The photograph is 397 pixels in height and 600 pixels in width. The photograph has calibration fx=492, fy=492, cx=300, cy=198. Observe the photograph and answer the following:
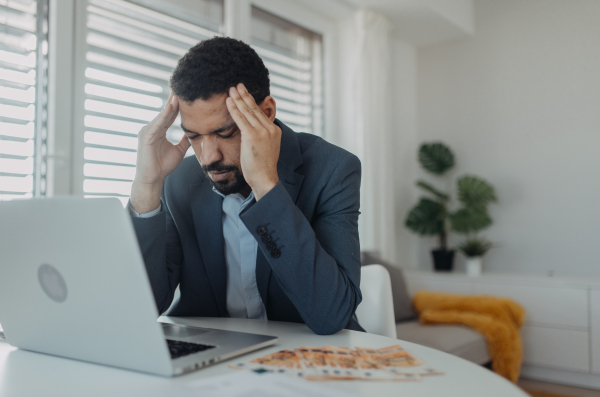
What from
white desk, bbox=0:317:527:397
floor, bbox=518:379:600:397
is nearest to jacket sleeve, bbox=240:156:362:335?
white desk, bbox=0:317:527:397

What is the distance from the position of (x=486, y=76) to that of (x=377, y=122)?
1075 mm

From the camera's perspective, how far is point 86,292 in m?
0.67

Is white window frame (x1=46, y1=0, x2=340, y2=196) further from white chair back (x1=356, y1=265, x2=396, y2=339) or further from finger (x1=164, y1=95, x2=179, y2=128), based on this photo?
white chair back (x1=356, y1=265, x2=396, y2=339)

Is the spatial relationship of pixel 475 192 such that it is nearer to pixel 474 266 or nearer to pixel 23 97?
pixel 474 266

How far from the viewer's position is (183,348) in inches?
30.5

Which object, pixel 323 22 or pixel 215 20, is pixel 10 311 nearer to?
pixel 215 20

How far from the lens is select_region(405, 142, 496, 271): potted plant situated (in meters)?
3.66

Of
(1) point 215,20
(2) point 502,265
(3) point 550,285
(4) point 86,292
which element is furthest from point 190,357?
(2) point 502,265

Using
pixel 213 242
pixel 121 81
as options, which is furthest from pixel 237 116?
pixel 121 81

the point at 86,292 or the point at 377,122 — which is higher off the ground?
the point at 377,122

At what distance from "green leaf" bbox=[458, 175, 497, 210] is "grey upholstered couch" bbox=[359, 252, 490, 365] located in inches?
37.1

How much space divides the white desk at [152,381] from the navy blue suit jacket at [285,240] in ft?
0.55

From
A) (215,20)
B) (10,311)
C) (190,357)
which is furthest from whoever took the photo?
(215,20)

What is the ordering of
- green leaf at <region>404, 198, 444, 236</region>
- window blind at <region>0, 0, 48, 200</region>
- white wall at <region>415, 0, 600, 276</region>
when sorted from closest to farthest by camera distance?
1. window blind at <region>0, 0, 48, 200</region>
2. white wall at <region>415, 0, 600, 276</region>
3. green leaf at <region>404, 198, 444, 236</region>
